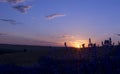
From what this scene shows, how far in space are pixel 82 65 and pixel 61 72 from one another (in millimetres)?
781

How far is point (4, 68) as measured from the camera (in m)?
9.82

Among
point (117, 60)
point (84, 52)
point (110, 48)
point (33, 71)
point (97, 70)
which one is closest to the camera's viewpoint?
point (33, 71)

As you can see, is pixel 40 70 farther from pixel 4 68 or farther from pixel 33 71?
pixel 4 68

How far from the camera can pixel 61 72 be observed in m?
9.87

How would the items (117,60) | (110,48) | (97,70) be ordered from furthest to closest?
(110,48), (117,60), (97,70)

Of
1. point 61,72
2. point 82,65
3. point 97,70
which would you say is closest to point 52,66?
point 61,72

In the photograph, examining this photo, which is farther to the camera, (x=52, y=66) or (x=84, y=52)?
(x=84, y=52)

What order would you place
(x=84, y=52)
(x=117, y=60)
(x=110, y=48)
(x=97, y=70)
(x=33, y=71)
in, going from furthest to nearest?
1. (x=84, y=52)
2. (x=110, y=48)
3. (x=117, y=60)
4. (x=97, y=70)
5. (x=33, y=71)

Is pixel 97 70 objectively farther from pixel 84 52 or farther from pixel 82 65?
pixel 84 52

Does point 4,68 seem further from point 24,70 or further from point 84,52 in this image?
point 84,52

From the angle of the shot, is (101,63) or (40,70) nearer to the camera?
(40,70)

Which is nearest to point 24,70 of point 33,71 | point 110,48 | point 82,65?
point 33,71

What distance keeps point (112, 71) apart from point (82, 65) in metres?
1.37

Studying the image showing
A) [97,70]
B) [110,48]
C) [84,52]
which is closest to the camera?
[97,70]
